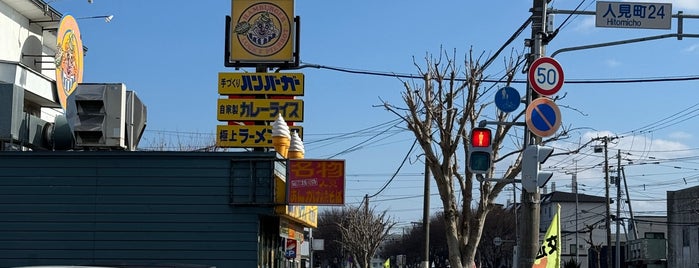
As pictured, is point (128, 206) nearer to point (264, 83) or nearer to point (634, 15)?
point (634, 15)

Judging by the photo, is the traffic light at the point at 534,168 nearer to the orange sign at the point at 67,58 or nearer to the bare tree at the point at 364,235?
the orange sign at the point at 67,58

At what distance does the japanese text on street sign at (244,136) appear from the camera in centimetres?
2758

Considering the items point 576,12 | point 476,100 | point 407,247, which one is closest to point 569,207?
point 407,247

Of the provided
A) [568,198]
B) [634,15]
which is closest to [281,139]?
[634,15]

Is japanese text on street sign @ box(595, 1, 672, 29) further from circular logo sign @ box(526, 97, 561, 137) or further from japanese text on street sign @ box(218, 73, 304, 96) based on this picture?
japanese text on street sign @ box(218, 73, 304, 96)

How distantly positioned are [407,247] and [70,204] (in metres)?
97.7

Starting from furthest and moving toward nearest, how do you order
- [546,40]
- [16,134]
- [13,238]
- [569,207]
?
1. [569,207]
2. [16,134]
3. [13,238]
4. [546,40]

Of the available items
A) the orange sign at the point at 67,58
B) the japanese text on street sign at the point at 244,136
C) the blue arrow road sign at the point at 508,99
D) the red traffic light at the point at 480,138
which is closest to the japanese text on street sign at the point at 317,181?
the blue arrow road sign at the point at 508,99

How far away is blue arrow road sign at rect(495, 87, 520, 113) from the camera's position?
14711 mm

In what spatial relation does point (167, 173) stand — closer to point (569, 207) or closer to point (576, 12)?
point (576, 12)

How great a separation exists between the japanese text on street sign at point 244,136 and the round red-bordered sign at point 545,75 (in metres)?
14.6

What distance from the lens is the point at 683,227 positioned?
2153 inches

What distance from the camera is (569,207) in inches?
3804

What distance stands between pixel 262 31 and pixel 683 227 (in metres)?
36.5
